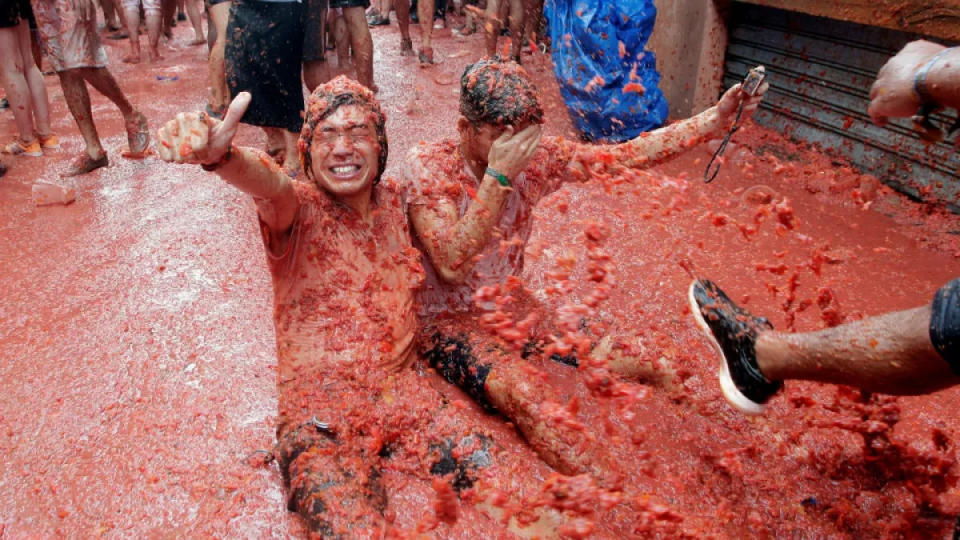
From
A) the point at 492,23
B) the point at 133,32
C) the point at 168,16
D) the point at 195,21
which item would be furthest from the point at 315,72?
the point at 168,16

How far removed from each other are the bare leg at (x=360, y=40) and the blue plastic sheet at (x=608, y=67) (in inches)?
69.1

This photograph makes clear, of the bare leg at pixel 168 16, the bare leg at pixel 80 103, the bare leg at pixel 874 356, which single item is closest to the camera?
the bare leg at pixel 874 356

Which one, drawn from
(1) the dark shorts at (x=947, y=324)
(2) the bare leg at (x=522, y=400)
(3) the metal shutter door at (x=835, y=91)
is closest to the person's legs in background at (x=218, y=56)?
(2) the bare leg at (x=522, y=400)

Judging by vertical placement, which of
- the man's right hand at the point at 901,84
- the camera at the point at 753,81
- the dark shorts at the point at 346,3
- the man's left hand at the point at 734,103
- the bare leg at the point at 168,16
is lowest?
the bare leg at the point at 168,16

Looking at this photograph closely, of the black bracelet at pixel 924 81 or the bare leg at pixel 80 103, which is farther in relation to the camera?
the bare leg at pixel 80 103

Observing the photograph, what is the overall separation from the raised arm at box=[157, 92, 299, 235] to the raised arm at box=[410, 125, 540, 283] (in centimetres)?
54

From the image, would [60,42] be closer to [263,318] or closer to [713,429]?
[263,318]

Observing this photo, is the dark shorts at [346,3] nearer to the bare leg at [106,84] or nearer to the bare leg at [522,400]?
the bare leg at [106,84]

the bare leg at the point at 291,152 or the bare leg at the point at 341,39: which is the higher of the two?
the bare leg at the point at 341,39

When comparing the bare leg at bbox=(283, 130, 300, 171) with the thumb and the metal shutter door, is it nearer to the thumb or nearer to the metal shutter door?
the thumb

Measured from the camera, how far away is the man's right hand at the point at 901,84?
A: 186 cm

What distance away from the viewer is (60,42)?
4863 millimetres

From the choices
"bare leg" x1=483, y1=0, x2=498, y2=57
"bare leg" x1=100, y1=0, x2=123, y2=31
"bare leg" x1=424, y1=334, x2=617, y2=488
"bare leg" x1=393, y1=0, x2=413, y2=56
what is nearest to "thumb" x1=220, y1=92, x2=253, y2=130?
"bare leg" x1=424, y1=334, x2=617, y2=488

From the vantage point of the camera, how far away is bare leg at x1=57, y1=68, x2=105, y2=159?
5.04m
